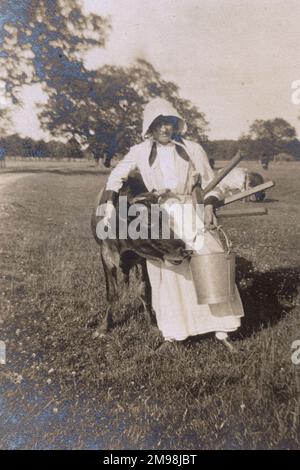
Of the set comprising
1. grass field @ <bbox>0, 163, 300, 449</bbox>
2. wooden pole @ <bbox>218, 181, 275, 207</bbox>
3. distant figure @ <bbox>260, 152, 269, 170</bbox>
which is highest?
distant figure @ <bbox>260, 152, 269, 170</bbox>

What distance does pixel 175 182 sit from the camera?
10.9 ft

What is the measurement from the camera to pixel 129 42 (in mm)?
3418

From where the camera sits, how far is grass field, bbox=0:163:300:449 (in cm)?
295

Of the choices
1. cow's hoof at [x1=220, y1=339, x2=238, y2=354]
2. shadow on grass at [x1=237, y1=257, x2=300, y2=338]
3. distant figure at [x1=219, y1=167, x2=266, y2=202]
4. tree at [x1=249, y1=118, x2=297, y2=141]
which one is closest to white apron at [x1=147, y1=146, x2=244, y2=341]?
cow's hoof at [x1=220, y1=339, x2=238, y2=354]

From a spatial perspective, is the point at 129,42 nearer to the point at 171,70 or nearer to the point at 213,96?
the point at 171,70

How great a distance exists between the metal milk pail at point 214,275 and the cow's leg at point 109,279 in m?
0.77

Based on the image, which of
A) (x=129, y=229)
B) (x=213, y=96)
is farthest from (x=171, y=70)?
(x=129, y=229)

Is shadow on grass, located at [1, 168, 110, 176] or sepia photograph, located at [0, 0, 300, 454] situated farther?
shadow on grass, located at [1, 168, 110, 176]

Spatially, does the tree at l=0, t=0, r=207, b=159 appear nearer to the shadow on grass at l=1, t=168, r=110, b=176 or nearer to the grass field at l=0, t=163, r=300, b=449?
the shadow on grass at l=1, t=168, r=110, b=176

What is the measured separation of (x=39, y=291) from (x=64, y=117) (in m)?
1.45

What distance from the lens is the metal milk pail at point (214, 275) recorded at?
2.93m

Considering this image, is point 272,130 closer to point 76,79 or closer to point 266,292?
point 266,292

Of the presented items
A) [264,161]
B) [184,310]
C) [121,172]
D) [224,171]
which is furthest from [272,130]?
[184,310]

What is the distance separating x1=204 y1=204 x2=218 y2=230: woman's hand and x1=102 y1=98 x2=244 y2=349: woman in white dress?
0.15 m
